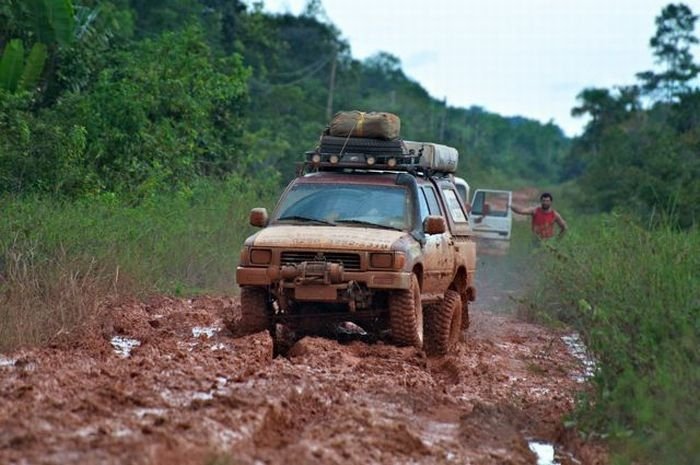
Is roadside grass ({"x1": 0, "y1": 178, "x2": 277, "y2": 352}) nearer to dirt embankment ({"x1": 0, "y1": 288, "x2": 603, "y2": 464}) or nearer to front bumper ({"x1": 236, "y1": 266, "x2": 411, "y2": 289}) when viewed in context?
dirt embankment ({"x1": 0, "y1": 288, "x2": 603, "y2": 464})

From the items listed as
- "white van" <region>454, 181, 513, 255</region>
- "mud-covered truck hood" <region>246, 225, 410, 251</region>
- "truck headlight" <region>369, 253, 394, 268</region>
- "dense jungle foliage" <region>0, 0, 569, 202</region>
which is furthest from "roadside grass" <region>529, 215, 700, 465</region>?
"white van" <region>454, 181, 513, 255</region>

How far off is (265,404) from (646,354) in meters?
2.47

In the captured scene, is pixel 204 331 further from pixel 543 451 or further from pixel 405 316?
pixel 543 451

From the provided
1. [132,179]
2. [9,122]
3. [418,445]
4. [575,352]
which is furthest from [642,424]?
[132,179]

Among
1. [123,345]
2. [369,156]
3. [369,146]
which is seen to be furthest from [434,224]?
[123,345]

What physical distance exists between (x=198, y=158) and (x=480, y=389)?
17.8 meters

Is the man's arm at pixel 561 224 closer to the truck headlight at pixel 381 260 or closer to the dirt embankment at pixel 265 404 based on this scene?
the dirt embankment at pixel 265 404

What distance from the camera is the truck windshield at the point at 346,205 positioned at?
42.8 ft

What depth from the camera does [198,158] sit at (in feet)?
92.1

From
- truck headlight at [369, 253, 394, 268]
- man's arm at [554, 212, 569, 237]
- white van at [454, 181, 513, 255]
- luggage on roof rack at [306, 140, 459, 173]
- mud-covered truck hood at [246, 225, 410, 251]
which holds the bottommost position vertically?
white van at [454, 181, 513, 255]

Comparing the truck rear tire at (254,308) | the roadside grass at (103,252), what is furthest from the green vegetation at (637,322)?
the roadside grass at (103,252)

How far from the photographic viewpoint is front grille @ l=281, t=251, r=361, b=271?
1217cm

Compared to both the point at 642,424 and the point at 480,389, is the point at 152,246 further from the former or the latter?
the point at 642,424

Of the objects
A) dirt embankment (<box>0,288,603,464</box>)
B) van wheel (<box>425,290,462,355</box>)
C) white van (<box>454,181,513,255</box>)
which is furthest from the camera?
white van (<box>454,181,513,255</box>)
